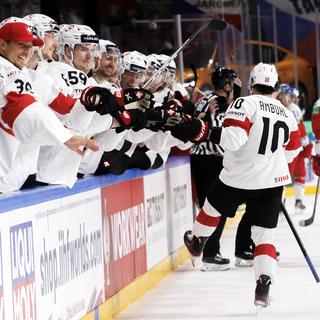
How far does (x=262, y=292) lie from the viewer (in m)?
5.32

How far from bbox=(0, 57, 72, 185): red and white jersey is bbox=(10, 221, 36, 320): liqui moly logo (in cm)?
35

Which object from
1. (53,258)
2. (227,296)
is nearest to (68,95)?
(53,258)

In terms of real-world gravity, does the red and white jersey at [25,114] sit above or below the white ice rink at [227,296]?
above

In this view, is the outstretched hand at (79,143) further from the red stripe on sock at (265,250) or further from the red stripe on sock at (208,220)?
the red stripe on sock at (208,220)

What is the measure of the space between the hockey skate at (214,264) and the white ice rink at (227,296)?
0.05 m

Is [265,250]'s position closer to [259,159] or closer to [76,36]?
[259,159]

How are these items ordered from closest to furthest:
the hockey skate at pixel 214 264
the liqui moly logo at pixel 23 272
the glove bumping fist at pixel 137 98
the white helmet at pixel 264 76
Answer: the liqui moly logo at pixel 23 272
the glove bumping fist at pixel 137 98
the white helmet at pixel 264 76
the hockey skate at pixel 214 264

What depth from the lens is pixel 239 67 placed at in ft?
37.7

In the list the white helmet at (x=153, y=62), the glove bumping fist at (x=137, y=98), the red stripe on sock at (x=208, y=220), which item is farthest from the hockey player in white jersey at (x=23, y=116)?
the white helmet at (x=153, y=62)

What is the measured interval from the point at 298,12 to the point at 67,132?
12060mm

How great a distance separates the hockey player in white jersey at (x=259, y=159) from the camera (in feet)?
17.8

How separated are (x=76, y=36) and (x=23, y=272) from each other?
4.93ft

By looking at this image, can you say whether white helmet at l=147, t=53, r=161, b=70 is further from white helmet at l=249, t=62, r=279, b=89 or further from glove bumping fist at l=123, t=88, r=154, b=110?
glove bumping fist at l=123, t=88, r=154, b=110

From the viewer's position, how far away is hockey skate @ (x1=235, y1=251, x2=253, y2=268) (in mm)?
7055
